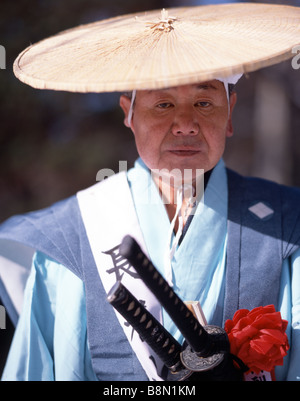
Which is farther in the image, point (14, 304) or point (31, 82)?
point (14, 304)

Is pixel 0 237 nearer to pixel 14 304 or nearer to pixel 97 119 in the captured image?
pixel 14 304

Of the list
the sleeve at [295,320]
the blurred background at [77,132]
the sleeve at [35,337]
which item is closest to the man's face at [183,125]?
the sleeve at [295,320]

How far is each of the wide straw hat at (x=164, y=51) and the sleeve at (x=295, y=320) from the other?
81cm

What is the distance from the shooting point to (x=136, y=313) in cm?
136

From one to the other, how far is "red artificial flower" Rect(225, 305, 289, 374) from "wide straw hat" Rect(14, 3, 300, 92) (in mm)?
790

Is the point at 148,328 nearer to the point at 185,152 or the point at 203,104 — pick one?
the point at 185,152

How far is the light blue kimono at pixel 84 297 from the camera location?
6.08 feet

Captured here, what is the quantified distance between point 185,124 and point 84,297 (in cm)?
76

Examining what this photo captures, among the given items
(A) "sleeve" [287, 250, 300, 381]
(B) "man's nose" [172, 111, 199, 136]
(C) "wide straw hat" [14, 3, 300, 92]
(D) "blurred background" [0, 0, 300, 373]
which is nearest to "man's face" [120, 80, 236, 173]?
(B) "man's nose" [172, 111, 199, 136]

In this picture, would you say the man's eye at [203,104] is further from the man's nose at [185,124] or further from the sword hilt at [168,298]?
the sword hilt at [168,298]

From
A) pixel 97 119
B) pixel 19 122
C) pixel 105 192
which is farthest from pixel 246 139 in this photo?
pixel 105 192

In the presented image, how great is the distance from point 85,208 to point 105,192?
0.11 m

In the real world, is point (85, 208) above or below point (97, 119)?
below
